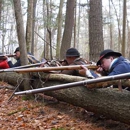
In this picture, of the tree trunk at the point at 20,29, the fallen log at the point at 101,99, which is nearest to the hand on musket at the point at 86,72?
the fallen log at the point at 101,99

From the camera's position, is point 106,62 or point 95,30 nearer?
point 106,62

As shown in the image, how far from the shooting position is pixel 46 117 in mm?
5660

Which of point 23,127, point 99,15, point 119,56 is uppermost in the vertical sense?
point 99,15

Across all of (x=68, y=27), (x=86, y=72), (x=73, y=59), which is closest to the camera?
(x=86, y=72)

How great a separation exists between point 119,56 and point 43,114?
2.31 metres

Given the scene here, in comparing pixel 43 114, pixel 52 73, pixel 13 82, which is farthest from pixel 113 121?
pixel 13 82

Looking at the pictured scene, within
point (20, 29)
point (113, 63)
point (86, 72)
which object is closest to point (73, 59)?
point (86, 72)

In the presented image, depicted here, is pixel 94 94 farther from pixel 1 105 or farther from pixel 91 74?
pixel 1 105

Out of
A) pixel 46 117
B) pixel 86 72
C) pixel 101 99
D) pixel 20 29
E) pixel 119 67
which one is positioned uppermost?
pixel 20 29

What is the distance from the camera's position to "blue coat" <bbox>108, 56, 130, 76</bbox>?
4.49m

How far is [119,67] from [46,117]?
2.14 m

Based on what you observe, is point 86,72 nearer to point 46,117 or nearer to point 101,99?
point 101,99

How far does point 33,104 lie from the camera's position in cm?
669

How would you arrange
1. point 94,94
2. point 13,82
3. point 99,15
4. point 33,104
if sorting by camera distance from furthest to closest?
point 99,15
point 13,82
point 33,104
point 94,94
